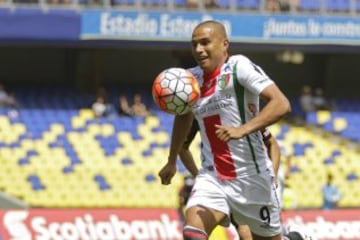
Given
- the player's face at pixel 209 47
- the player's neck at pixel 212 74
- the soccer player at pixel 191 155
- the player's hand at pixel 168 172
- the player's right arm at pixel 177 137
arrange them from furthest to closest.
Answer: the soccer player at pixel 191 155 → the player's hand at pixel 168 172 → the player's right arm at pixel 177 137 → the player's neck at pixel 212 74 → the player's face at pixel 209 47

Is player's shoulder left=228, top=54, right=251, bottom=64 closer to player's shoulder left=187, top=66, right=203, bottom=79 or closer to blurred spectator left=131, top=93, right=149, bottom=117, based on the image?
player's shoulder left=187, top=66, right=203, bottom=79

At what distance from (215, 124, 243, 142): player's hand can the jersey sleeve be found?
1.47 ft

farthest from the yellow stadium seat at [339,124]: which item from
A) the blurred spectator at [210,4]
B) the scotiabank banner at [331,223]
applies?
the scotiabank banner at [331,223]

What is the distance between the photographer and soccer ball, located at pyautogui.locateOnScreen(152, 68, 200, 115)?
6953mm

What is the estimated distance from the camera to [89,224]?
1458 centimetres

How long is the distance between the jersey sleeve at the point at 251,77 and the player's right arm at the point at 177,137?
61 cm

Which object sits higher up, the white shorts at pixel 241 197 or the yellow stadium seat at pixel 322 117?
the white shorts at pixel 241 197

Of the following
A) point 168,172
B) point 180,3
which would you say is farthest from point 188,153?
point 180,3

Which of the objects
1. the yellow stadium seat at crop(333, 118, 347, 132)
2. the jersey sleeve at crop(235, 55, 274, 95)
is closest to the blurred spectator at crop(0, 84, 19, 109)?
the yellow stadium seat at crop(333, 118, 347, 132)

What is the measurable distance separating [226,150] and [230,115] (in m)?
0.27

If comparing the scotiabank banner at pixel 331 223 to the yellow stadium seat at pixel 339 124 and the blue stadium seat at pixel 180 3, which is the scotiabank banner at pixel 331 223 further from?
the blue stadium seat at pixel 180 3

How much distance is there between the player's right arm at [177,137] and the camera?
7.50 meters

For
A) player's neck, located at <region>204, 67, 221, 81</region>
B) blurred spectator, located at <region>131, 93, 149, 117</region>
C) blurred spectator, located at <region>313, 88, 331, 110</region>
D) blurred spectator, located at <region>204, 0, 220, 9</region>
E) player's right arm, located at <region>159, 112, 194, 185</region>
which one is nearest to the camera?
player's neck, located at <region>204, 67, 221, 81</region>

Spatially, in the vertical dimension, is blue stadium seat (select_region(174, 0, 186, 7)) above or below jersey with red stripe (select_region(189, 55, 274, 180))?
below
